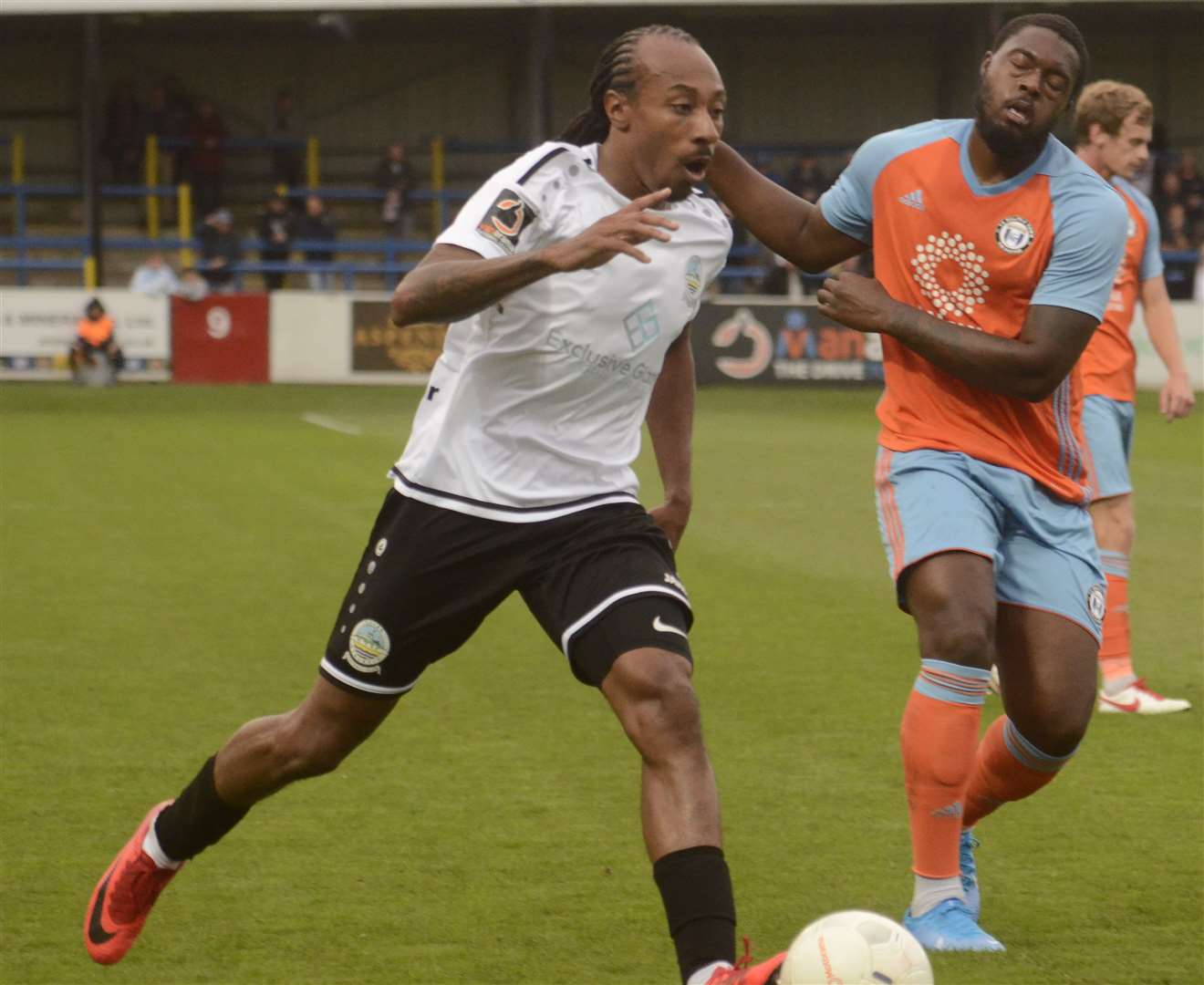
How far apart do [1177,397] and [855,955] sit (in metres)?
4.86

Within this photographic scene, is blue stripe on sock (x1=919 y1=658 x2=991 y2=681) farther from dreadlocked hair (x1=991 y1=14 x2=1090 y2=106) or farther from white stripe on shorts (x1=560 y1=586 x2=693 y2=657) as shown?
dreadlocked hair (x1=991 y1=14 x2=1090 y2=106)

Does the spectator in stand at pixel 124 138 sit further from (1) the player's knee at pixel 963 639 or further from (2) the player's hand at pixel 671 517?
(1) the player's knee at pixel 963 639

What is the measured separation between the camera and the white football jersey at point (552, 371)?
438 centimetres

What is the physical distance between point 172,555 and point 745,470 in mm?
6286

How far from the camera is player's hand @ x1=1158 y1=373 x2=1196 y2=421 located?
7961 millimetres

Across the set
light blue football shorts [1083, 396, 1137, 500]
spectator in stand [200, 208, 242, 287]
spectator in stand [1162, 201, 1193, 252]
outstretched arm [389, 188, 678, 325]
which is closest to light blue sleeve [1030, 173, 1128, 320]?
outstretched arm [389, 188, 678, 325]

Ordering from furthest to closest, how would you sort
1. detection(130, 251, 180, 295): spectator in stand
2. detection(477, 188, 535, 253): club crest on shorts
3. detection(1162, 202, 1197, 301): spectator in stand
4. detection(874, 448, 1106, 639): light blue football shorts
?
detection(1162, 202, 1197, 301): spectator in stand
detection(130, 251, 180, 295): spectator in stand
detection(874, 448, 1106, 639): light blue football shorts
detection(477, 188, 535, 253): club crest on shorts

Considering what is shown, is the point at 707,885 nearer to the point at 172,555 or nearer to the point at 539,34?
the point at 172,555

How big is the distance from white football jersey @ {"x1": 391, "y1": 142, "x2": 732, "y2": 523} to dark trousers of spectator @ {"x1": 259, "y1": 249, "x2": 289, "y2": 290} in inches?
1082

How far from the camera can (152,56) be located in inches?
1467

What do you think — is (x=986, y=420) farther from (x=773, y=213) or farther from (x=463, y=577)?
(x=463, y=577)

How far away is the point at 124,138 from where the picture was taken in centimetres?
3444

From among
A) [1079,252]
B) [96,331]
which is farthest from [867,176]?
[96,331]

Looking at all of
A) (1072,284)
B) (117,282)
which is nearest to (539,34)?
(117,282)
